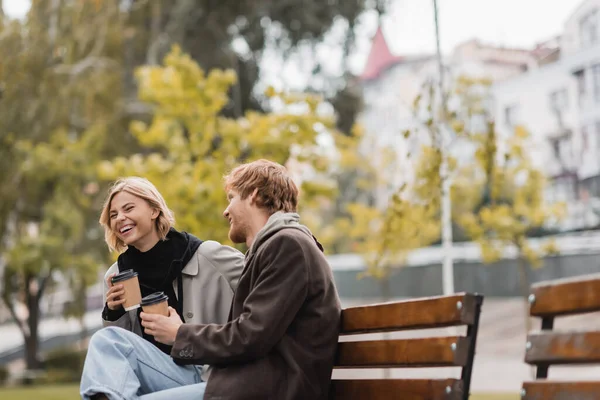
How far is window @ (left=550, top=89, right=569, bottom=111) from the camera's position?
77.8ft

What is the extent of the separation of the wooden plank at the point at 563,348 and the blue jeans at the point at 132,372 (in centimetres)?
110

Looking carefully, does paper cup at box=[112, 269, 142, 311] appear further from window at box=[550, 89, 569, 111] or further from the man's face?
window at box=[550, 89, 569, 111]

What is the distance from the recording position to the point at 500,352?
29.3m

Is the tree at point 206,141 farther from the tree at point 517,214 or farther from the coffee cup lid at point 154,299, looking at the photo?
the coffee cup lid at point 154,299

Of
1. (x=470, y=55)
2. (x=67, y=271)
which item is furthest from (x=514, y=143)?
(x=67, y=271)

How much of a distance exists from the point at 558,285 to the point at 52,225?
21.2 meters

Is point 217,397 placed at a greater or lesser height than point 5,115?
lesser

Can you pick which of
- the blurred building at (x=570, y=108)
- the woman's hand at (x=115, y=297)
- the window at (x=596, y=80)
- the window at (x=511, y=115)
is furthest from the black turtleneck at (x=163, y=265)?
the window at (x=511, y=115)

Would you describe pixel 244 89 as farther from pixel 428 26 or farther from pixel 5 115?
pixel 428 26

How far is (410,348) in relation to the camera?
107 inches

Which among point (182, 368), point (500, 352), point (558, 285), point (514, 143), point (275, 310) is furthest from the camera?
point (500, 352)

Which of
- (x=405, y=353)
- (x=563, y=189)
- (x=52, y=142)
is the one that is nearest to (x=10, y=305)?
(x=52, y=142)

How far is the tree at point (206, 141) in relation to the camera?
1440cm

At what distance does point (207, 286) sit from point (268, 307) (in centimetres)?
68
